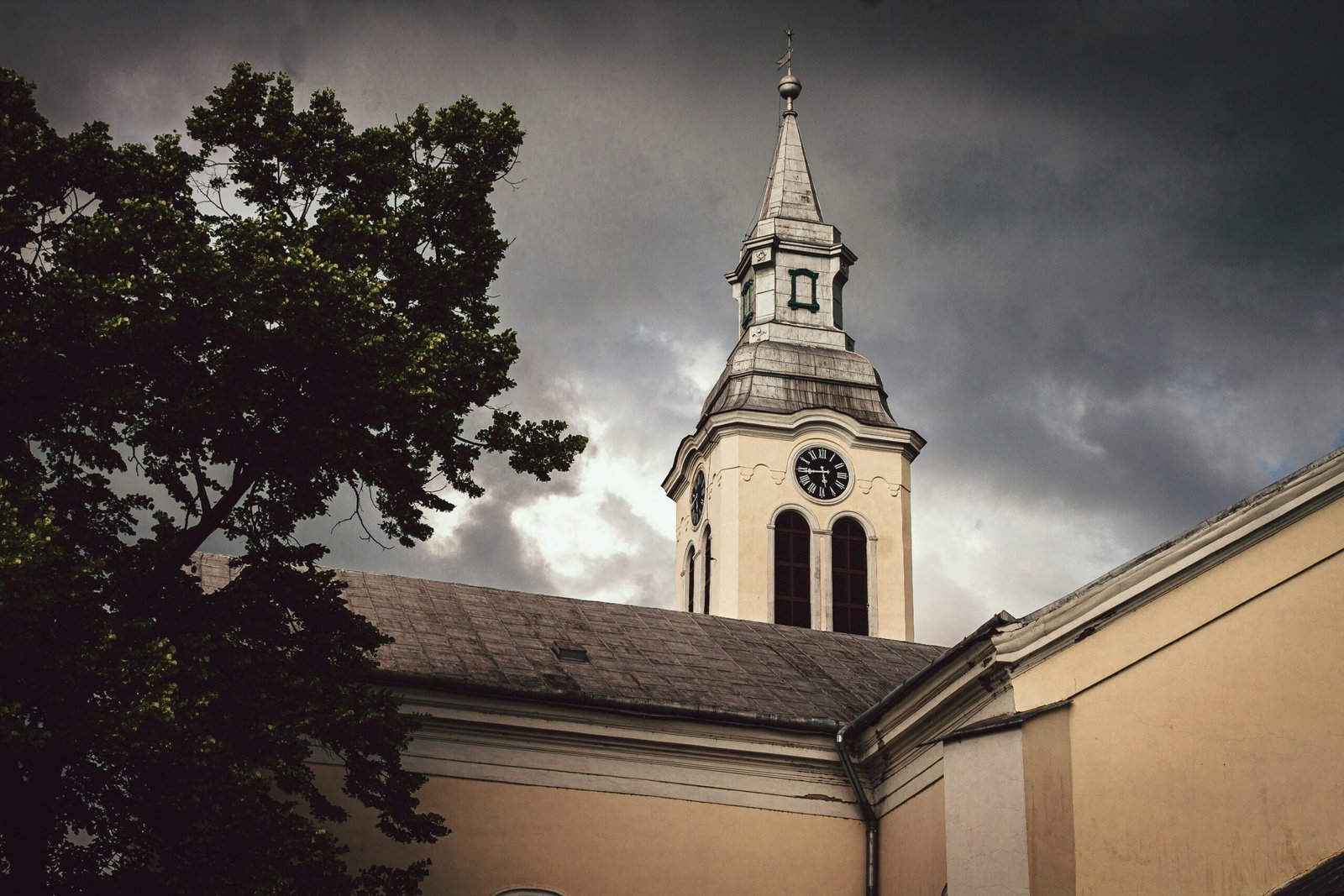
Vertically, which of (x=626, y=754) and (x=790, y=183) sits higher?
(x=790, y=183)

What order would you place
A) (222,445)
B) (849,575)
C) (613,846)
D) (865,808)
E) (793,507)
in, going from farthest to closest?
(793,507), (849,575), (865,808), (613,846), (222,445)

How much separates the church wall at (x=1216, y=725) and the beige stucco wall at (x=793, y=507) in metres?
20.0

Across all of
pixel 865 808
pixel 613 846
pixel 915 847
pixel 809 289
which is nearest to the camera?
pixel 915 847

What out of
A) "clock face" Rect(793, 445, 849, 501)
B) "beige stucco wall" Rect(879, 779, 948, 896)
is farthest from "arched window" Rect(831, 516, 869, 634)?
"beige stucco wall" Rect(879, 779, 948, 896)

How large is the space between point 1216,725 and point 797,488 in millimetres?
22285

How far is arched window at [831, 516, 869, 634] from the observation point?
112 ft

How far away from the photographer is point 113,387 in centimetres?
1162

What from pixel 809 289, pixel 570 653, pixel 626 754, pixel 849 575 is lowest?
pixel 626 754

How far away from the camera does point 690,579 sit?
37.7m

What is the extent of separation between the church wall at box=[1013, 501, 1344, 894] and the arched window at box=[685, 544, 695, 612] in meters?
23.4

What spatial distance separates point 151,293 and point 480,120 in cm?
362

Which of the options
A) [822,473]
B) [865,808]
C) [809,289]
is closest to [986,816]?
[865,808]

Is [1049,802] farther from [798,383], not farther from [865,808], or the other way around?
[798,383]

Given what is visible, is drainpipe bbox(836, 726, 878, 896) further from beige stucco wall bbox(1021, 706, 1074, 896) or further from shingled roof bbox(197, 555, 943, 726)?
beige stucco wall bbox(1021, 706, 1074, 896)
